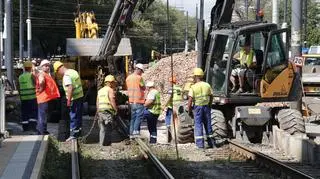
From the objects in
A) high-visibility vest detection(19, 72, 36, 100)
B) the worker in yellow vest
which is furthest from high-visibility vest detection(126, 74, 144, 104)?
high-visibility vest detection(19, 72, 36, 100)

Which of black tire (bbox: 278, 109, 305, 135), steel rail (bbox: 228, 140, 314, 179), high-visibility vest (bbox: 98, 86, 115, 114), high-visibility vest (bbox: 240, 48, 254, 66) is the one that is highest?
high-visibility vest (bbox: 240, 48, 254, 66)

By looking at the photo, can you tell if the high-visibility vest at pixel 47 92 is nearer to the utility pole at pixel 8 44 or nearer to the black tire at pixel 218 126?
the black tire at pixel 218 126

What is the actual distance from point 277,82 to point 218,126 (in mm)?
1921

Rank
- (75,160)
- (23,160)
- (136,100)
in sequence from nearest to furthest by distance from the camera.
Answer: (23,160), (75,160), (136,100)

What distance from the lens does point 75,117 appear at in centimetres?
1568

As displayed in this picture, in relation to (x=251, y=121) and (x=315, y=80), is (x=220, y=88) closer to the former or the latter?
(x=251, y=121)

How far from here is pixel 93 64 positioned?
22.7m

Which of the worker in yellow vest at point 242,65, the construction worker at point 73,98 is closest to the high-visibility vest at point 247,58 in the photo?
the worker in yellow vest at point 242,65

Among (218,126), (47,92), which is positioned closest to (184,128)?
(218,126)

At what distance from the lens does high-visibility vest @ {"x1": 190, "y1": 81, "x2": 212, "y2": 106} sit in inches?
603

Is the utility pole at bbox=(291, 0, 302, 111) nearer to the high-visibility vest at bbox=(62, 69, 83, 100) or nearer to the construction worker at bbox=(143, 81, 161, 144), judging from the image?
the construction worker at bbox=(143, 81, 161, 144)

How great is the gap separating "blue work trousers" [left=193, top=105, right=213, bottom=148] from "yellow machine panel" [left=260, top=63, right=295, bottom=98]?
5.32ft

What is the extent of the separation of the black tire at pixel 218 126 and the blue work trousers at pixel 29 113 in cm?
523

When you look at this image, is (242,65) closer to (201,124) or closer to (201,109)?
(201,109)
